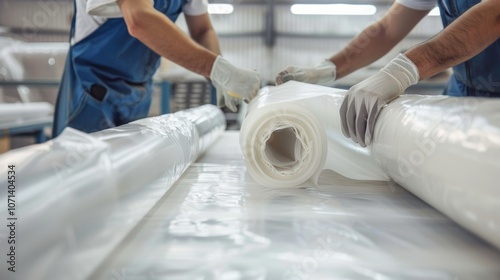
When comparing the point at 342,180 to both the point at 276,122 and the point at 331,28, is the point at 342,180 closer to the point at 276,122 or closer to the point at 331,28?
the point at 276,122

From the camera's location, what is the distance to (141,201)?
83 centimetres

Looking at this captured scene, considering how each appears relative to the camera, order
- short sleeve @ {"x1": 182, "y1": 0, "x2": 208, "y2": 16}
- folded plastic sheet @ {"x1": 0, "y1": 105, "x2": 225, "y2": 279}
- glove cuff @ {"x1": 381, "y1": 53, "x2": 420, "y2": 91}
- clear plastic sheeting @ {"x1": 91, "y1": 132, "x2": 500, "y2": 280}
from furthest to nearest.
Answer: short sleeve @ {"x1": 182, "y1": 0, "x2": 208, "y2": 16}, glove cuff @ {"x1": 381, "y1": 53, "x2": 420, "y2": 91}, clear plastic sheeting @ {"x1": 91, "y1": 132, "x2": 500, "y2": 280}, folded plastic sheet @ {"x1": 0, "y1": 105, "x2": 225, "y2": 279}

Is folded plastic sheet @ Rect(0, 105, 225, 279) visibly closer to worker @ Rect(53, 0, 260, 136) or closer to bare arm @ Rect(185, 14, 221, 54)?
worker @ Rect(53, 0, 260, 136)

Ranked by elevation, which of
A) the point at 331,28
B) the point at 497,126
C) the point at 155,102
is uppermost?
the point at 331,28

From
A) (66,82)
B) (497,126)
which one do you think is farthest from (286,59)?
(497,126)

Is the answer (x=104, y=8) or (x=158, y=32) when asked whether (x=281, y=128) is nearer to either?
(x=158, y=32)

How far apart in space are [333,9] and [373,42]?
571 centimetres

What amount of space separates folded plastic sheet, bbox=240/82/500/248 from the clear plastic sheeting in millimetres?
52

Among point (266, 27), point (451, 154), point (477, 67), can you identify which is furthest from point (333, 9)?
point (451, 154)

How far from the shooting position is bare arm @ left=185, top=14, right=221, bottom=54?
2.21 m

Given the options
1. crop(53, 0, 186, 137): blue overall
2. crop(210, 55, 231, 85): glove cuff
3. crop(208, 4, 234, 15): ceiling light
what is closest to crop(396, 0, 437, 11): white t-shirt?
crop(210, 55, 231, 85): glove cuff

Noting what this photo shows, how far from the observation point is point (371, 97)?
44.7 inches

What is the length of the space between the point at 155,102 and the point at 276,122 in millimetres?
4759

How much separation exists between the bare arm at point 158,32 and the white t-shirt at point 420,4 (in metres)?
0.99
